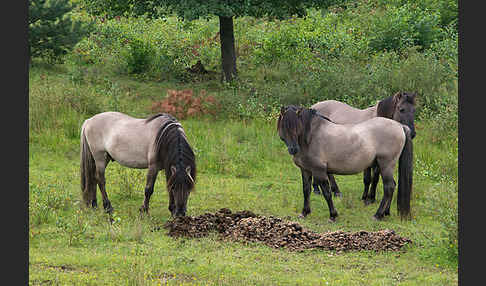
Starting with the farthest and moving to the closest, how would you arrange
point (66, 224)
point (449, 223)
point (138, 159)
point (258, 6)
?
point (258, 6), point (138, 159), point (66, 224), point (449, 223)

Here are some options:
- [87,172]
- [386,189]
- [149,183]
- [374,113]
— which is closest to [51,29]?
[87,172]

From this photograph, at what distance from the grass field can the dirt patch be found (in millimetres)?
191

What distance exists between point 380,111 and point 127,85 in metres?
9.98

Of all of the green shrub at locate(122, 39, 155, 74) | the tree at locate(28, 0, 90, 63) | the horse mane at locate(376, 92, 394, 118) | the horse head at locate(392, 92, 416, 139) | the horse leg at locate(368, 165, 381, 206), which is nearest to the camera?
the horse head at locate(392, 92, 416, 139)

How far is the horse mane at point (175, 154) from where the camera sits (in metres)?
9.62

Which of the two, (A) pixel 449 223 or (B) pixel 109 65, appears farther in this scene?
(B) pixel 109 65

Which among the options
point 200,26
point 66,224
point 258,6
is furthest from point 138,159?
point 200,26

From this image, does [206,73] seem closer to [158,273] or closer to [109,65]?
[109,65]

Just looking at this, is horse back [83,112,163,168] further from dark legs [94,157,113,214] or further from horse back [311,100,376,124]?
horse back [311,100,376,124]

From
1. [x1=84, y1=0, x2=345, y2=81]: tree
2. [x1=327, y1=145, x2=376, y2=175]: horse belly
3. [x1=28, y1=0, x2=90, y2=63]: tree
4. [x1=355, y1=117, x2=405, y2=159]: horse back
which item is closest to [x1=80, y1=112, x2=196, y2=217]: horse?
[x1=327, y1=145, x2=376, y2=175]: horse belly

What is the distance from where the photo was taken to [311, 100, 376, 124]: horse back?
40.7 feet

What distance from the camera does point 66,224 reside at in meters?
9.18

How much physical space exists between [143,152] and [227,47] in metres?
9.66

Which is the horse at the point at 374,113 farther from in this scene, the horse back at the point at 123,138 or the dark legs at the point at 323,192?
the horse back at the point at 123,138
